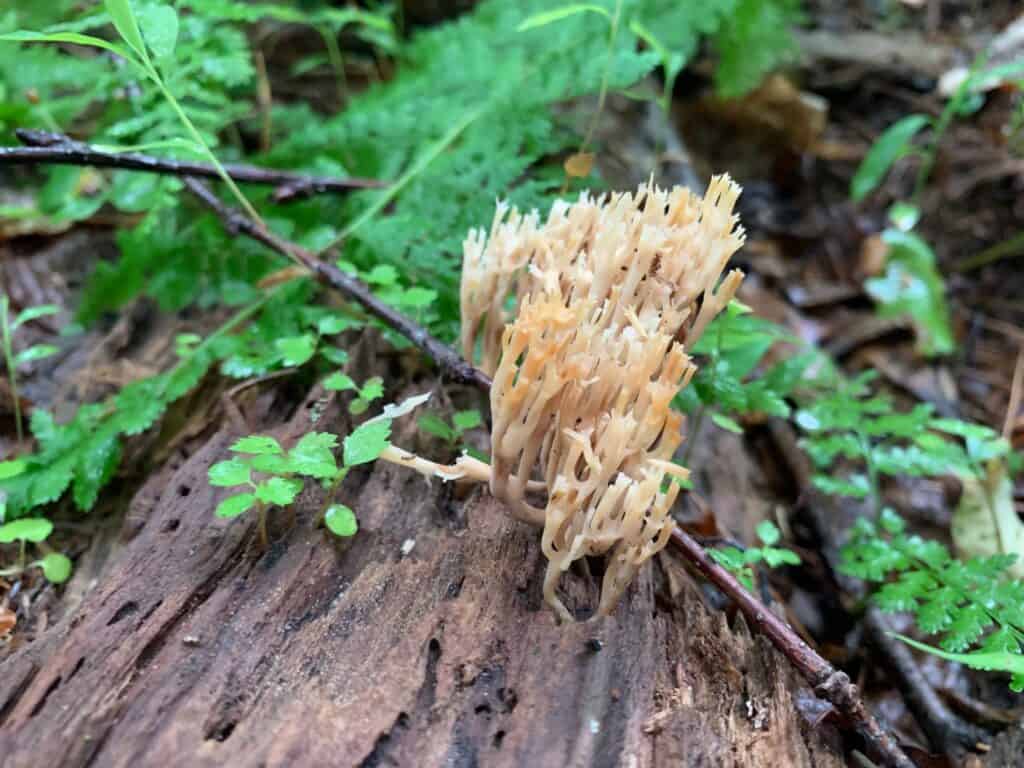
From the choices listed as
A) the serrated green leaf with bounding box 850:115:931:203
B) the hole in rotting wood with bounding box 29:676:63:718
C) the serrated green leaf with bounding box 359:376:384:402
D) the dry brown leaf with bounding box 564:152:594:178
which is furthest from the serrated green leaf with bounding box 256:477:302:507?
the serrated green leaf with bounding box 850:115:931:203

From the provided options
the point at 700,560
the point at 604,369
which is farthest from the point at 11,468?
the point at 700,560

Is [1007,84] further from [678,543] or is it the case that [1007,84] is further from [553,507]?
[553,507]

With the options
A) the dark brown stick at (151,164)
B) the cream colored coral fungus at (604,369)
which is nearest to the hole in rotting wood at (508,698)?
the cream colored coral fungus at (604,369)

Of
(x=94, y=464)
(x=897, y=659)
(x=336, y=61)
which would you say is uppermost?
(x=336, y=61)

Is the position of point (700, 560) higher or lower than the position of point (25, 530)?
higher

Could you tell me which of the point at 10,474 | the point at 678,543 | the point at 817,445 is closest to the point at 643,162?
the point at 817,445

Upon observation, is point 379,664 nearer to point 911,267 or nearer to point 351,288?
point 351,288

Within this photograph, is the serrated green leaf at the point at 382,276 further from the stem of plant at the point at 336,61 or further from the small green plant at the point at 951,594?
the stem of plant at the point at 336,61
